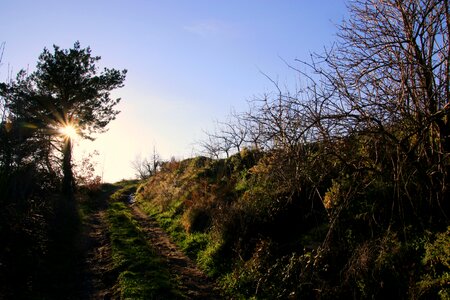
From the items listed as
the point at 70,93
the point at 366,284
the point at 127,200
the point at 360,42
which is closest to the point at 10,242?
the point at 366,284

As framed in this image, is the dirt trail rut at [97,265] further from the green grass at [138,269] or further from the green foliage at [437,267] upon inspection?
the green foliage at [437,267]

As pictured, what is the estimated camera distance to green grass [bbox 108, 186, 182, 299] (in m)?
8.09

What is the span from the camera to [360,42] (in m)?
6.89

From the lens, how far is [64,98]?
80.7 feet

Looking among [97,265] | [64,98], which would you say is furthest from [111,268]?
[64,98]

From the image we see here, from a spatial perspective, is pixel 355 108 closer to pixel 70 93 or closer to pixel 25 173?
pixel 25 173

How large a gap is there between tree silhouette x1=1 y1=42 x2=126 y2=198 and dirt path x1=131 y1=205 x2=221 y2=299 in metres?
12.8

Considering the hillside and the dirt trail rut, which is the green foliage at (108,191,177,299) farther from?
the hillside

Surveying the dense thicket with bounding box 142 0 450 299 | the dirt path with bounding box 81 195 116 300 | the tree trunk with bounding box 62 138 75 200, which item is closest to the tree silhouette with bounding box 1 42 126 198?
the tree trunk with bounding box 62 138 75 200

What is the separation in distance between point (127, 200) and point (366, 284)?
24155 millimetres

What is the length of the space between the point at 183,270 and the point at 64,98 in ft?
60.1

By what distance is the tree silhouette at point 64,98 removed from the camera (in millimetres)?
23531

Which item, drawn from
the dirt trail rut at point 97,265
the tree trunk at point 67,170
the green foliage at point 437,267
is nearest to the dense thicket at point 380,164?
the green foliage at point 437,267

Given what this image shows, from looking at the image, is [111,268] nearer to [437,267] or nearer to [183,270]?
[183,270]
